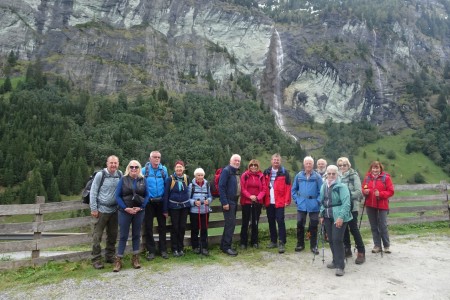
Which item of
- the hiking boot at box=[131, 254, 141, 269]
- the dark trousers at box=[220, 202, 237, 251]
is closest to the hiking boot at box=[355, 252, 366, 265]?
the dark trousers at box=[220, 202, 237, 251]

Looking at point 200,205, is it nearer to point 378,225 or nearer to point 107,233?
point 107,233

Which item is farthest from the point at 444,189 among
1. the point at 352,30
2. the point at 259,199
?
the point at 352,30

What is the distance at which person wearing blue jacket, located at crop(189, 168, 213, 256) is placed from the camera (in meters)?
9.71

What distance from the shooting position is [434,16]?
19000 cm

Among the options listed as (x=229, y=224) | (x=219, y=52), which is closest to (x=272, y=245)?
(x=229, y=224)

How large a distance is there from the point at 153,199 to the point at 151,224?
714mm

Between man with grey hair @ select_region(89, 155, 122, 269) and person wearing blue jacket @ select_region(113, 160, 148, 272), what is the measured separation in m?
0.35

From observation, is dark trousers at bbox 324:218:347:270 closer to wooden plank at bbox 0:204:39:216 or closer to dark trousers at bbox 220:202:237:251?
dark trousers at bbox 220:202:237:251

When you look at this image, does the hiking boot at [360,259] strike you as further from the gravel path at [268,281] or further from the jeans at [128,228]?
the jeans at [128,228]

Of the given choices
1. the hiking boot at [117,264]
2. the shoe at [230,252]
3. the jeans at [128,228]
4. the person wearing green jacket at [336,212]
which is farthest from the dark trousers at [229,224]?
the hiking boot at [117,264]

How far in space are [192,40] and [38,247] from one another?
450ft

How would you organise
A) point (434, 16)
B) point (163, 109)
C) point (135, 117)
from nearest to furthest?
1. point (135, 117)
2. point (163, 109)
3. point (434, 16)

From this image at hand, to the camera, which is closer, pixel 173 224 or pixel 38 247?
pixel 38 247

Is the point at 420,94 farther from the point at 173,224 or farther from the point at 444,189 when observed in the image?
the point at 173,224
